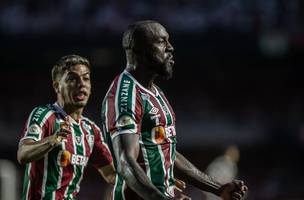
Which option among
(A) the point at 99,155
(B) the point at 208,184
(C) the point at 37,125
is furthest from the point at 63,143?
(B) the point at 208,184

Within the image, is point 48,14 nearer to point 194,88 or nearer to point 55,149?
point 194,88

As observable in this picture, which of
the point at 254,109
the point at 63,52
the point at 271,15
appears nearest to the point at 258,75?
the point at 254,109

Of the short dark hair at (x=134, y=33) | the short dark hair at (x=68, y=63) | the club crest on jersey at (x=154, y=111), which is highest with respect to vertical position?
the short dark hair at (x=134, y=33)

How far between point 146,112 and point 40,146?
129cm

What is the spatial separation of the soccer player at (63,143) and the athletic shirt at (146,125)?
40.0 inches

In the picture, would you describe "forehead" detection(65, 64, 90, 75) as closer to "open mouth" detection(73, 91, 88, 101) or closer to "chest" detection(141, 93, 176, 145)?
"open mouth" detection(73, 91, 88, 101)

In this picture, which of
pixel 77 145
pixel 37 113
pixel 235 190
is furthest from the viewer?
pixel 77 145

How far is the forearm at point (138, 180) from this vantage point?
4793mm

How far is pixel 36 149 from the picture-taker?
20.4 feet

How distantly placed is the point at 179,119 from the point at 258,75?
2.04 m

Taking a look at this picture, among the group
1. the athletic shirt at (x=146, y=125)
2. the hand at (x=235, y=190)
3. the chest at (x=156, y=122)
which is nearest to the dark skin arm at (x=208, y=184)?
the hand at (x=235, y=190)

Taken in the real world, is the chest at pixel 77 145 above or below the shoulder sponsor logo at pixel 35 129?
below

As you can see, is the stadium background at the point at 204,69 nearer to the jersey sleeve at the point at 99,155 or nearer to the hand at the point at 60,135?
the jersey sleeve at the point at 99,155

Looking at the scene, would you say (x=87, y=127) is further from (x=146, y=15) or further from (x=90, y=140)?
(x=146, y=15)
